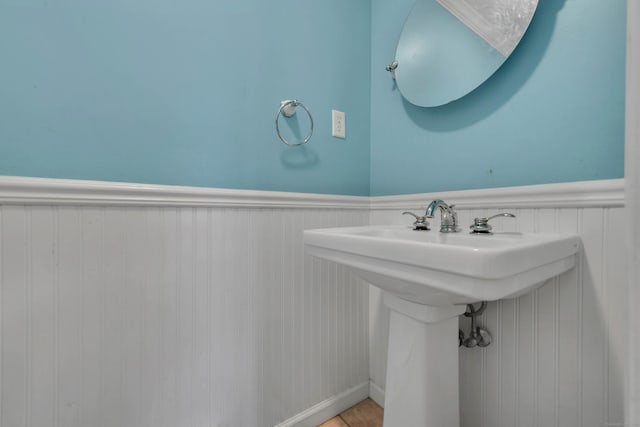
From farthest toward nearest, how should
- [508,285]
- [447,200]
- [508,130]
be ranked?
[447,200] < [508,130] < [508,285]

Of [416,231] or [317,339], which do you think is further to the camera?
[317,339]

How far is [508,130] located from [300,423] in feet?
4.05

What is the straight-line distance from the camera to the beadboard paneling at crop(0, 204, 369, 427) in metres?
0.64

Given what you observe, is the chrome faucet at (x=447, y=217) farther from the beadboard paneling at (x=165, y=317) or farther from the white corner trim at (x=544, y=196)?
the beadboard paneling at (x=165, y=317)

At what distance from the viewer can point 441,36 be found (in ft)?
3.18

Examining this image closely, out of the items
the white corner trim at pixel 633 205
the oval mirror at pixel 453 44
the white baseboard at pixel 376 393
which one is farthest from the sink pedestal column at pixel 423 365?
the oval mirror at pixel 453 44

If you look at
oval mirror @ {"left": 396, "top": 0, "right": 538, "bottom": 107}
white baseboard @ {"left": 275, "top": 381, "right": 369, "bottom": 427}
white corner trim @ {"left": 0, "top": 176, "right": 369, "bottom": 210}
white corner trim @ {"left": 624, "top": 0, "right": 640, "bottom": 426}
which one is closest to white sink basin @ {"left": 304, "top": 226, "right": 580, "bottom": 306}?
white corner trim @ {"left": 624, "top": 0, "right": 640, "bottom": 426}

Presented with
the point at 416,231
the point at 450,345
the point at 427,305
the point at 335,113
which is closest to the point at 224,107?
the point at 335,113

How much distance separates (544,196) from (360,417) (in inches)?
41.5

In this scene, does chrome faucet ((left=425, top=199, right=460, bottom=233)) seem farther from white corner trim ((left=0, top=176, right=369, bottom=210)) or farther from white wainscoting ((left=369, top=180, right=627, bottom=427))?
white corner trim ((left=0, top=176, right=369, bottom=210))

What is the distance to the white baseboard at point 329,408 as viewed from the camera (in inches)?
40.8

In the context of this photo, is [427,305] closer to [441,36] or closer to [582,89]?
[582,89]

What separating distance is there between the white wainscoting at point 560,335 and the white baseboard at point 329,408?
433mm

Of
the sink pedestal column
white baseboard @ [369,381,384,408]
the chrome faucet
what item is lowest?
white baseboard @ [369,381,384,408]
